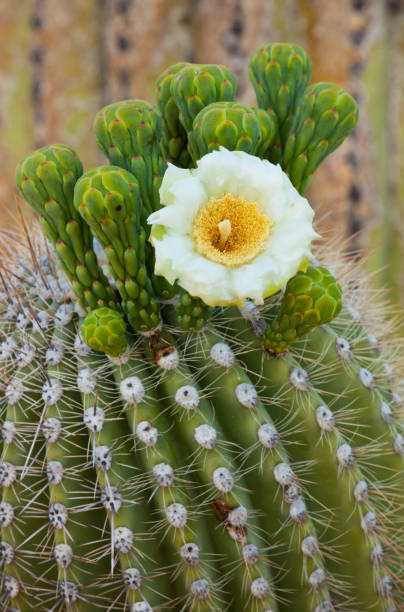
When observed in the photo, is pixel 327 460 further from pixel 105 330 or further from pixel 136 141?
pixel 136 141

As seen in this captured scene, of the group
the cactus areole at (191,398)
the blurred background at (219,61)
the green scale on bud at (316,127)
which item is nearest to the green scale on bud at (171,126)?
the cactus areole at (191,398)

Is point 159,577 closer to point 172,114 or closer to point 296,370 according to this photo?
point 296,370

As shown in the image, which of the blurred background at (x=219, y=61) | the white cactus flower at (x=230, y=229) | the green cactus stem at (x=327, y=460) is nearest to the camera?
the white cactus flower at (x=230, y=229)

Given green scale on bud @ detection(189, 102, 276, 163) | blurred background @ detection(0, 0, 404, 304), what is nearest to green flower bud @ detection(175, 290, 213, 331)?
green scale on bud @ detection(189, 102, 276, 163)

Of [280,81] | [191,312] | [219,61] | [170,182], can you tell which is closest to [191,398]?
[191,312]

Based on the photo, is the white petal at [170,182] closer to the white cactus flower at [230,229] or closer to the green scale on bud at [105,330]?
the white cactus flower at [230,229]

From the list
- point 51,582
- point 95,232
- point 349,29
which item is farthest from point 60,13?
point 51,582

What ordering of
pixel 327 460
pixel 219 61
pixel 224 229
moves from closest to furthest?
pixel 224 229 < pixel 327 460 < pixel 219 61

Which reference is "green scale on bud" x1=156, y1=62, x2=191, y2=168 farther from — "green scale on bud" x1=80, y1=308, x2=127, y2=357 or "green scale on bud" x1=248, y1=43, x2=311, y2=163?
"green scale on bud" x1=80, y1=308, x2=127, y2=357

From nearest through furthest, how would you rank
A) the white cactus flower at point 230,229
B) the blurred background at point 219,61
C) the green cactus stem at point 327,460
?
the white cactus flower at point 230,229 → the green cactus stem at point 327,460 → the blurred background at point 219,61
